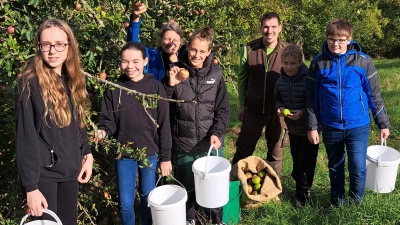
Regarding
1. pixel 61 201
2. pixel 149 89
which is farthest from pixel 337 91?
pixel 61 201

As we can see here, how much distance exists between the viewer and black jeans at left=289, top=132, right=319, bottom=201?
315 cm

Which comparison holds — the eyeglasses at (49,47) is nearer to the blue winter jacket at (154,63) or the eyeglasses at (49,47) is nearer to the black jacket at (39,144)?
the black jacket at (39,144)

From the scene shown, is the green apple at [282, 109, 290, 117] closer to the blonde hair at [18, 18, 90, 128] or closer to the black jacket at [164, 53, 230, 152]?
the black jacket at [164, 53, 230, 152]

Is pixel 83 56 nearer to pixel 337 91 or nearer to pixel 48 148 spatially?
pixel 48 148

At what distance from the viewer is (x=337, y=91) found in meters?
2.78

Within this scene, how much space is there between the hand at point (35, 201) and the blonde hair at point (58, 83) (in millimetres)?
330

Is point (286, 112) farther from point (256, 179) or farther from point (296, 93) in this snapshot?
point (256, 179)

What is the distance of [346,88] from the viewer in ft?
9.04

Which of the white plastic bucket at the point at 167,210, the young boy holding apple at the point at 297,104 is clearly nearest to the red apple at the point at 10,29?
the white plastic bucket at the point at 167,210

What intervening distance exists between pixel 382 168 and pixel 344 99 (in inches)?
24.4

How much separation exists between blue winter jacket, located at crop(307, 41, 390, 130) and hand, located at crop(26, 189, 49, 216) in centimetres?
187

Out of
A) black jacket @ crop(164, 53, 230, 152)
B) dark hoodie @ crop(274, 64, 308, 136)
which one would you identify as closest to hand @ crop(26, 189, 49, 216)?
black jacket @ crop(164, 53, 230, 152)

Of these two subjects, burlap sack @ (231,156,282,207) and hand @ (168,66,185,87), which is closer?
hand @ (168,66,185,87)

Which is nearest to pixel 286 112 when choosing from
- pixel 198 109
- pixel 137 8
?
pixel 198 109
